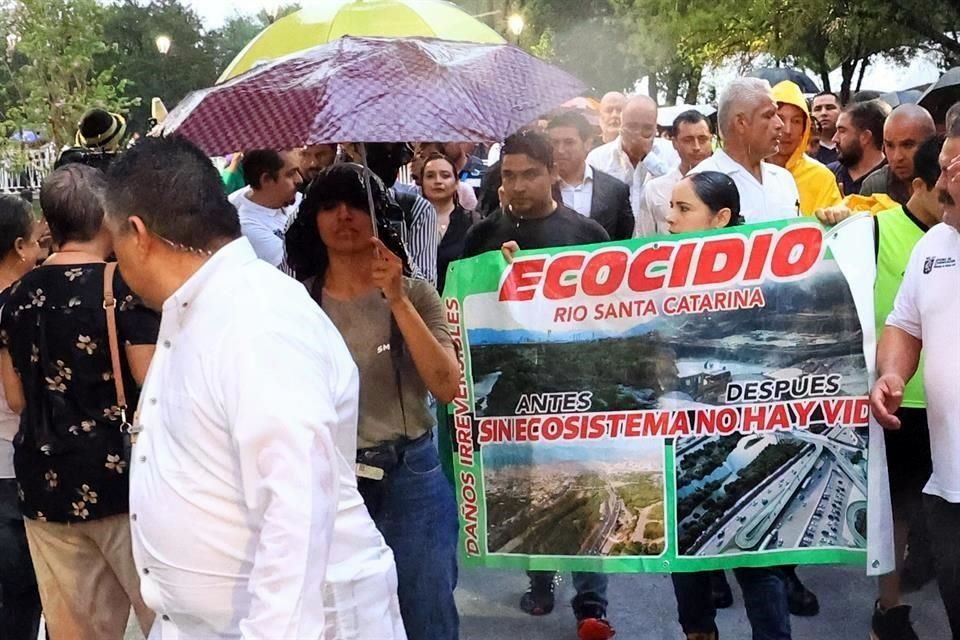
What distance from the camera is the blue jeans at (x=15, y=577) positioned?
3.82 metres

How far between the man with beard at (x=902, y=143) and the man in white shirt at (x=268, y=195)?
2991 millimetres

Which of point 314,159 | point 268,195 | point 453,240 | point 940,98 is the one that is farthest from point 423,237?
point 940,98

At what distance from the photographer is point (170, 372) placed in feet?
7.02

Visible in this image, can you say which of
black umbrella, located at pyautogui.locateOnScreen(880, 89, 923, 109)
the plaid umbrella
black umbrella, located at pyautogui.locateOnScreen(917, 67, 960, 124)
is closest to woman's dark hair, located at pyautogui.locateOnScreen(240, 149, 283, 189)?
the plaid umbrella

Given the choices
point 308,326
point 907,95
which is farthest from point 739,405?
point 907,95

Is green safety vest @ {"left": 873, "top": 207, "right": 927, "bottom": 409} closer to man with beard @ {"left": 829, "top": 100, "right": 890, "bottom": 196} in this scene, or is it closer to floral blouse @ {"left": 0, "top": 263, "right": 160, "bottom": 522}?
man with beard @ {"left": 829, "top": 100, "right": 890, "bottom": 196}

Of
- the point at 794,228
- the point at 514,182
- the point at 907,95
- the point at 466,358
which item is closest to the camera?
the point at 794,228

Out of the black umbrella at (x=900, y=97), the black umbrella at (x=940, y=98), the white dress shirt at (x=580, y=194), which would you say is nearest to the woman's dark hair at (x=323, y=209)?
the white dress shirt at (x=580, y=194)

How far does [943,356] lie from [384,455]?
1.71 metres

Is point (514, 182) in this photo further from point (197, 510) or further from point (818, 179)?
point (197, 510)

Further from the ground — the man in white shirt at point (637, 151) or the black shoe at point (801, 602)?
the man in white shirt at point (637, 151)

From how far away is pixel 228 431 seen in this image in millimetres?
2008

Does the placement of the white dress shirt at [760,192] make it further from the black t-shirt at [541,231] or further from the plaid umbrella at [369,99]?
the plaid umbrella at [369,99]

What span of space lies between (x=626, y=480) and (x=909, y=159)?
208 cm
